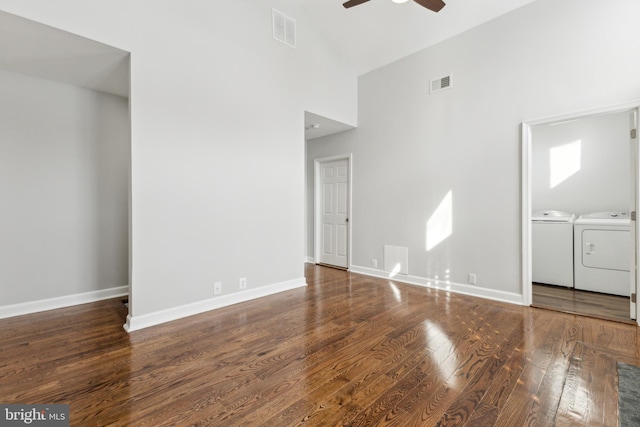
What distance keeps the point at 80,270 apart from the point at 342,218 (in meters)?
4.06

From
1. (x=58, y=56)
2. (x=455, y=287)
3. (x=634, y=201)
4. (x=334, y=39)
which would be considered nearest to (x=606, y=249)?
(x=634, y=201)

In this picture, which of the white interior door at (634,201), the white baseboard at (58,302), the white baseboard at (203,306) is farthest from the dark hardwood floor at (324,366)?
the white interior door at (634,201)

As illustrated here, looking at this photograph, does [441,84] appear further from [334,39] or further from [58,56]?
[58,56]

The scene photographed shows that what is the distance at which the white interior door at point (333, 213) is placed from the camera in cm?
565

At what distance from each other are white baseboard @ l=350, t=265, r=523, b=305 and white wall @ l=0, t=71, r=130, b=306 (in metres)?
3.89

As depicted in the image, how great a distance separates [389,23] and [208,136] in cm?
308

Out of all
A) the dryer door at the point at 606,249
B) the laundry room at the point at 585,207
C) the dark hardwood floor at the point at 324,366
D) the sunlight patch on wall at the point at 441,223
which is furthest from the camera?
the sunlight patch on wall at the point at 441,223

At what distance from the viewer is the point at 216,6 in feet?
11.2

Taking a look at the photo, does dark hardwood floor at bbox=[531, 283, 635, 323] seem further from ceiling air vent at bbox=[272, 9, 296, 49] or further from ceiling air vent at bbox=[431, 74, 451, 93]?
ceiling air vent at bbox=[272, 9, 296, 49]

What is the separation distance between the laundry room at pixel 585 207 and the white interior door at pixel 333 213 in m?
3.05

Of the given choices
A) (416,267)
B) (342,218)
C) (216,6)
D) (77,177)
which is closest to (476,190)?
(416,267)

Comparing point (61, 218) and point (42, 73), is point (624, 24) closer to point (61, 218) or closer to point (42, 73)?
point (42, 73)

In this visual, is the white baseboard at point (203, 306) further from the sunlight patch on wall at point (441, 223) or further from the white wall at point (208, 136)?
the sunlight patch on wall at point (441, 223)

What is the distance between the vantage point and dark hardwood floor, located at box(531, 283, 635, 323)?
10.6ft
